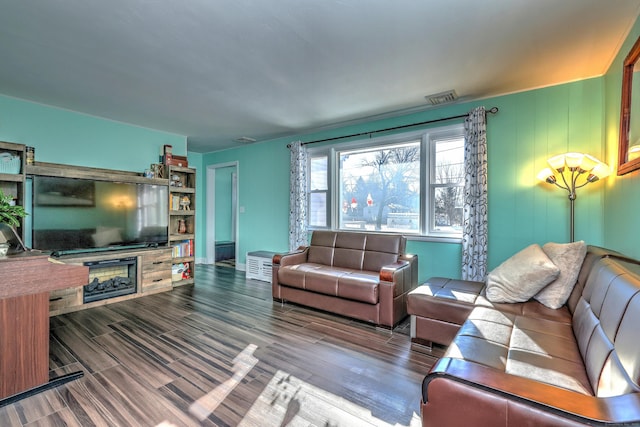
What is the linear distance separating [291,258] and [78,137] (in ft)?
10.8

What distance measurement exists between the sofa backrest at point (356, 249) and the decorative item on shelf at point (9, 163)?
3.47m

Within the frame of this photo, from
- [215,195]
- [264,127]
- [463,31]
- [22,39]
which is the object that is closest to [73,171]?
[22,39]

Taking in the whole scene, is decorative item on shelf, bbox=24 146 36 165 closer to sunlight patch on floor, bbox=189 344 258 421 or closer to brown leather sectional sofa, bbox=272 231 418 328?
brown leather sectional sofa, bbox=272 231 418 328

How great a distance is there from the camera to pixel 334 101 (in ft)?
11.4

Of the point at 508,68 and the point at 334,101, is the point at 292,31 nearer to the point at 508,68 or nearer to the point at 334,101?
the point at 334,101

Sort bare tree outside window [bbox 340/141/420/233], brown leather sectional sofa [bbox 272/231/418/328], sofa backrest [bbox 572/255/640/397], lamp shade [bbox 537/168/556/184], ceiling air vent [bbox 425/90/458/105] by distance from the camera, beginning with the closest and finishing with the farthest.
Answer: sofa backrest [bbox 572/255/640/397], lamp shade [bbox 537/168/556/184], brown leather sectional sofa [bbox 272/231/418/328], ceiling air vent [bbox 425/90/458/105], bare tree outside window [bbox 340/141/420/233]

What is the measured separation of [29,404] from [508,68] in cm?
439

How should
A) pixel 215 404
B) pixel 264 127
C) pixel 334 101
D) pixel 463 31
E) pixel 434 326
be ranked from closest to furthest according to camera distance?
1. pixel 215 404
2. pixel 463 31
3. pixel 434 326
4. pixel 334 101
5. pixel 264 127

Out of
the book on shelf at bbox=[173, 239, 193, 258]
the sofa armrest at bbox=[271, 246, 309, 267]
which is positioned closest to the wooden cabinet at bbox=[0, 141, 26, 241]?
the book on shelf at bbox=[173, 239, 193, 258]

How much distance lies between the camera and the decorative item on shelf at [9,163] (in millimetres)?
3049

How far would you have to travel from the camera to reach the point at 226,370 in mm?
2164

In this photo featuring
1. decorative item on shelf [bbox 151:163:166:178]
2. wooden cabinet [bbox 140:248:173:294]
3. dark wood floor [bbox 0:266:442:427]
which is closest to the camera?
dark wood floor [bbox 0:266:442:427]

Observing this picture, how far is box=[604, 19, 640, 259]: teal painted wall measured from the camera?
6.48ft

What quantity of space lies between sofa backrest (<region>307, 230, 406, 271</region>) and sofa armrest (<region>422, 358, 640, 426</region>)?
7.71 ft
